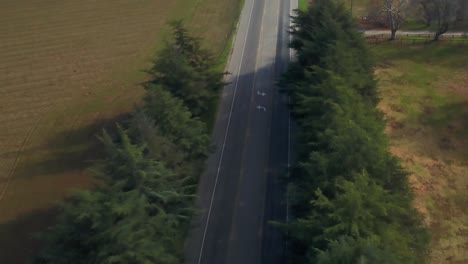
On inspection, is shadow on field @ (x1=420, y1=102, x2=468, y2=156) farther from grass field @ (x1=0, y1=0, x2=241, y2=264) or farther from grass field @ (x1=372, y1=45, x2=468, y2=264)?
grass field @ (x1=0, y1=0, x2=241, y2=264)

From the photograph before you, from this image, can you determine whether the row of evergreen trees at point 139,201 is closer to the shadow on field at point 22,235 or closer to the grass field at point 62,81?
the shadow on field at point 22,235

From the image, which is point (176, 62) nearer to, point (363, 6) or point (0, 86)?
point (0, 86)

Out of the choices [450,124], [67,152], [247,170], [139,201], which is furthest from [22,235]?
[450,124]

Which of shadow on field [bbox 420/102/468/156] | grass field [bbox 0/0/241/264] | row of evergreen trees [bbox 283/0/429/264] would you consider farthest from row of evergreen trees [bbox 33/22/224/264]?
shadow on field [bbox 420/102/468/156]

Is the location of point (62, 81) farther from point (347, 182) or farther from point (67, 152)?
point (347, 182)

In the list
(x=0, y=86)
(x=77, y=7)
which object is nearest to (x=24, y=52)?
(x=0, y=86)

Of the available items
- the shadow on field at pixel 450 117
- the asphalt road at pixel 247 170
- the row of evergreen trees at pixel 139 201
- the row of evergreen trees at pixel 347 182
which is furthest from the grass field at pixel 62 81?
the shadow on field at pixel 450 117
